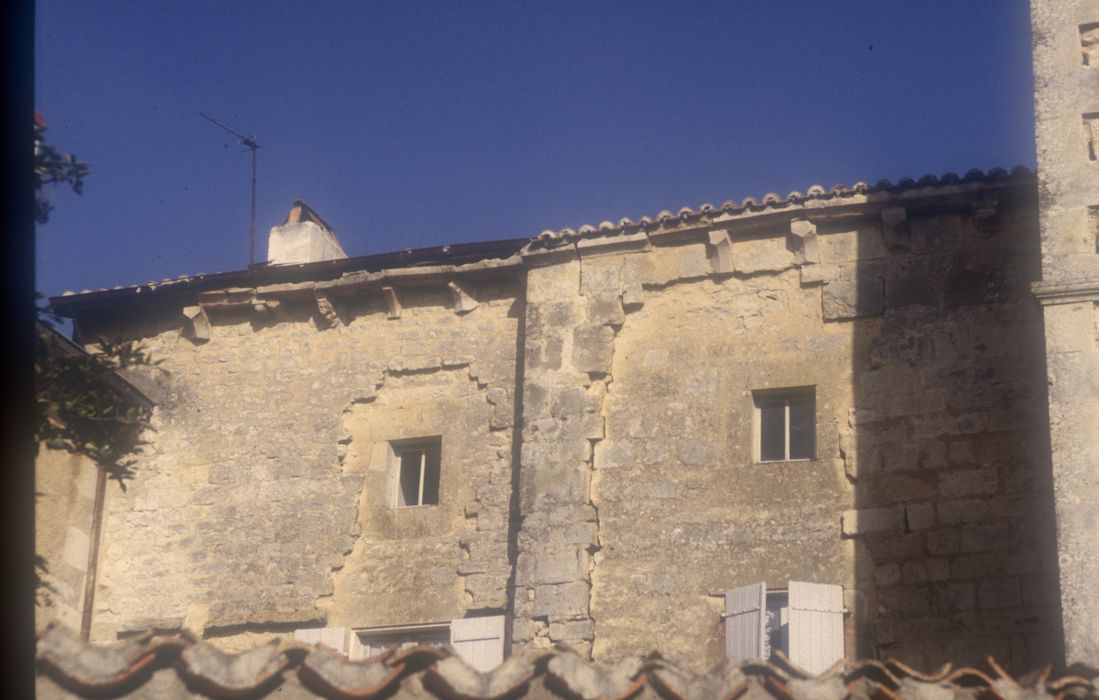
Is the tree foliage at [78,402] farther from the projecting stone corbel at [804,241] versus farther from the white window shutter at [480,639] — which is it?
the projecting stone corbel at [804,241]

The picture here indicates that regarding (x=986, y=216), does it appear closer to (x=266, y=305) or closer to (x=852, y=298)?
(x=852, y=298)

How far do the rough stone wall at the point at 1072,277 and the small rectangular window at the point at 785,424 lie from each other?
2.93 meters

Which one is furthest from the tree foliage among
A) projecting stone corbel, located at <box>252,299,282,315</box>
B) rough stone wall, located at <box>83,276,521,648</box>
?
projecting stone corbel, located at <box>252,299,282,315</box>

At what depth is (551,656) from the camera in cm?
734

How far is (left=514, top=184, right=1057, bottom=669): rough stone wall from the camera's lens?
12.9 meters

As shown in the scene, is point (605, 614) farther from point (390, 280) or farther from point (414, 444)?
point (390, 280)

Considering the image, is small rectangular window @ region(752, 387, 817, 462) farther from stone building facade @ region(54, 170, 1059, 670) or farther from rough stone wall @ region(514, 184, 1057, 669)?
rough stone wall @ region(514, 184, 1057, 669)

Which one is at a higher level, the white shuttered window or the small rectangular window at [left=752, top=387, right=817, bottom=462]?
the small rectangular window at [left=752, top=387, right=817, bottom=462]

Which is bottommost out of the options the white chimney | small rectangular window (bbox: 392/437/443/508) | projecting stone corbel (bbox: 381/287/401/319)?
small rectangular window (bbox: 392/437/443/508)

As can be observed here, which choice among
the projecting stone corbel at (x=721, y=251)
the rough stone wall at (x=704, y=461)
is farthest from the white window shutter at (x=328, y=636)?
the projecting stone corbel at (x=721, y=251)

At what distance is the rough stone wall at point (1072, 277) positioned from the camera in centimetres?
1043

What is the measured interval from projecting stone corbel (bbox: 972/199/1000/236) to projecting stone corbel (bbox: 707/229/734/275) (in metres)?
2.11

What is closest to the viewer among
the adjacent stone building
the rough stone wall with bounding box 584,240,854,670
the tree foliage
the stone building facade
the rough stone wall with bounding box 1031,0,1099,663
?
the tree foliage

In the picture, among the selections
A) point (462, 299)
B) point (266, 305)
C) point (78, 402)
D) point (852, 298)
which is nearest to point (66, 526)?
point (266, 305)
